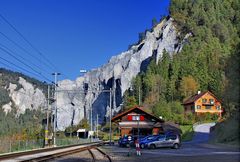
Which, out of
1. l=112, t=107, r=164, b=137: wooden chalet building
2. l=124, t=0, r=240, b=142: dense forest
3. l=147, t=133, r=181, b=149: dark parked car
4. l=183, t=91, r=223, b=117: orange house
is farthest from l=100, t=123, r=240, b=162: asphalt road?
l=183, t=91, r=223, b=117: orange house

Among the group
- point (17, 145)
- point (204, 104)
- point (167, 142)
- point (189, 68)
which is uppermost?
point (189, 68)

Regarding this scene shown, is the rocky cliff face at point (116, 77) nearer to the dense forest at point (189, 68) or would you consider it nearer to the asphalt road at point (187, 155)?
the dense forest at point (189, 68)

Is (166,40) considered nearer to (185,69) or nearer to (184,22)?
(184,22)

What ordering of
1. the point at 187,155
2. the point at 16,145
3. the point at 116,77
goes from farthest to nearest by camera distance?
the point at 116,77 < the point at 16,145 < the point at 187,155

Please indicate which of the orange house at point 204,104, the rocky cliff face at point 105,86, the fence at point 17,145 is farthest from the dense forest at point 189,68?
the fence at point 17,145

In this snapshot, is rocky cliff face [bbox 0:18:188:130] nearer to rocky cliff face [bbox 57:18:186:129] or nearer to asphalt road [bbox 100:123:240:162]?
rocky cliff face [bbox 57:18:186:129]

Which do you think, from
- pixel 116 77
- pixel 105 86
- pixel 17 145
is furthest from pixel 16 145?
pixel 105 86

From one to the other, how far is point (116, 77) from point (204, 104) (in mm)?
66810

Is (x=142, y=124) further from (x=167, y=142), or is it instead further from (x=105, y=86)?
(x=105, y=86)

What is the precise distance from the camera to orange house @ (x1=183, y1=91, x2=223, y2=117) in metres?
108

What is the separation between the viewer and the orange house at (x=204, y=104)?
108500 millimetres

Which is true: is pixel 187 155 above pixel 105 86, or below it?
below

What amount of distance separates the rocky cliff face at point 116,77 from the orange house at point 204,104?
3971cm

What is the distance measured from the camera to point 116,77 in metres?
171
